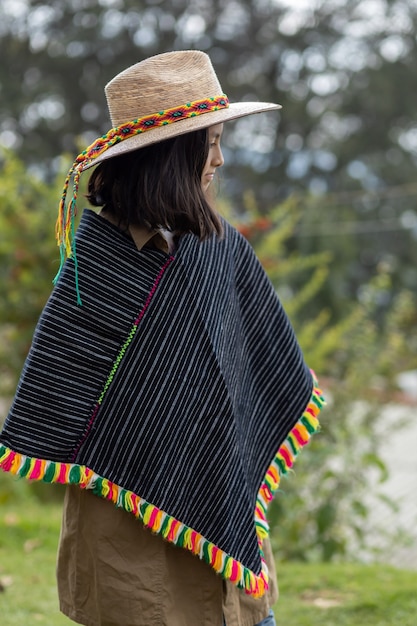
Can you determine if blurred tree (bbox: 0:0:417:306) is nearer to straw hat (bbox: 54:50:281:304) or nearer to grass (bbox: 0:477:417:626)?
grass (bbox: 0:477:417:626)

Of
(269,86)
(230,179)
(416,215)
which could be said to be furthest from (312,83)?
(416,215)

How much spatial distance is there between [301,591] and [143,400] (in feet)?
6.33

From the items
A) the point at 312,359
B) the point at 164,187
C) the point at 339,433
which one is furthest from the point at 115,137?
the point at 312,359

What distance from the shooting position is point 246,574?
7.20 feet

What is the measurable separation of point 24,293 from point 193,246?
389 centimetres

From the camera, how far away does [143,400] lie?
82.3 inches

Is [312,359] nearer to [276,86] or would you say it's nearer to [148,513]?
[148,513]

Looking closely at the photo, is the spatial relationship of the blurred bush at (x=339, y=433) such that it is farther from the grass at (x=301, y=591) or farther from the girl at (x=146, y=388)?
the girl at (x=146, y=388)

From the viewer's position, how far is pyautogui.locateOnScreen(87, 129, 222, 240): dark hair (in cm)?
206

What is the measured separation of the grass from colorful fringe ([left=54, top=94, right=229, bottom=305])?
5.93 ft

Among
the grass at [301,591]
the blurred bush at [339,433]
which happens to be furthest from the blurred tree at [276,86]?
the grass at [301,591]

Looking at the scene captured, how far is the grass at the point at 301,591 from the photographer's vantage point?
10.8 feet

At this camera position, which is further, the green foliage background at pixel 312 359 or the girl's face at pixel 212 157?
the green foliage background at pixel 312 359

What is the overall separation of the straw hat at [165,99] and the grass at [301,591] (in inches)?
81.1
